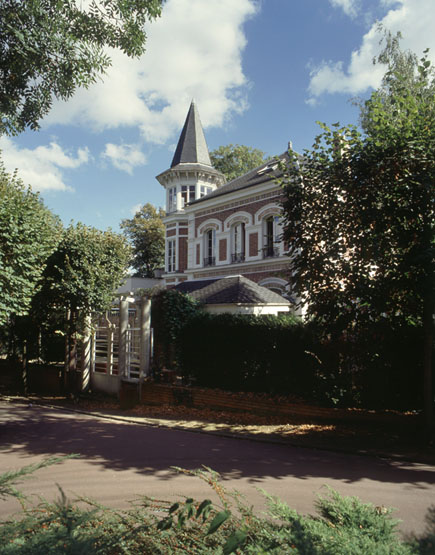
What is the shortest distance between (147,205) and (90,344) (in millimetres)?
35922

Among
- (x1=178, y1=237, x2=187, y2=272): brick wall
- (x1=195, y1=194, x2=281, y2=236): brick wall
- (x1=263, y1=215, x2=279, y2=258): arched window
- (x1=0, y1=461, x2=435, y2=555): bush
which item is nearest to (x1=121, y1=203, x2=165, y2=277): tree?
(x1=178, y1=237, x2=187, y2=272): brick wall

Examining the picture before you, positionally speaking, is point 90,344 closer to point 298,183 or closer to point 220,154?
point 298,183

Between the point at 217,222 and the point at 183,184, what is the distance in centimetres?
1050

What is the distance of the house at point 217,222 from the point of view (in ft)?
87.9

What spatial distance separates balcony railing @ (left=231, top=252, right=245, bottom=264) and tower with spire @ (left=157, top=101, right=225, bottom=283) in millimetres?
8089

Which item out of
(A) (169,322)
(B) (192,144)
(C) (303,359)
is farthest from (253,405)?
(B) (192,144)

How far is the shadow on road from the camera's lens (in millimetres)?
6355

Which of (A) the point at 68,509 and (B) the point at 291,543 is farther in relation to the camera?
(A) the point at 68,509

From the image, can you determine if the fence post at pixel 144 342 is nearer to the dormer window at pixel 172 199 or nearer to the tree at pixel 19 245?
the tree at pixel 19 245

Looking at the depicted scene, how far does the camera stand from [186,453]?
746 centimetres

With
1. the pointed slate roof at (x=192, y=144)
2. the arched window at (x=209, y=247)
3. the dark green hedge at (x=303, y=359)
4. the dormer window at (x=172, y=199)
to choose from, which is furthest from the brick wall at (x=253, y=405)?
the pointed slate roof at (x=192, y=144)

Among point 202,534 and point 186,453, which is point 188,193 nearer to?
point 186,453

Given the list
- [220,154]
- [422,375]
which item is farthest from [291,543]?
[220,154]

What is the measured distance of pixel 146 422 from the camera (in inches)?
409
